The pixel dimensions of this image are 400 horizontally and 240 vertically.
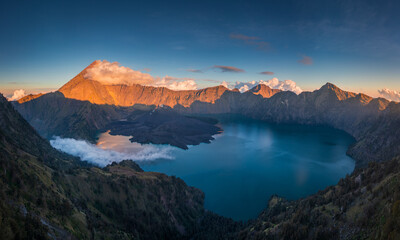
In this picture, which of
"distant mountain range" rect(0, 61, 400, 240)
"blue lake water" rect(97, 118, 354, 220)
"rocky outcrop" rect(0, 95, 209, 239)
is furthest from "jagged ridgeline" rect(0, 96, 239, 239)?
"blue lake water" rect(97, 118, 354, 220)

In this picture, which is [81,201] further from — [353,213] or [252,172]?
[252,172]

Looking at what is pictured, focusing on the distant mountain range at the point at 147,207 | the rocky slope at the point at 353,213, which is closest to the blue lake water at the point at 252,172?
the distant mountain range at the point at 147,207

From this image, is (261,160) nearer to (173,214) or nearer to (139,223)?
(173,214)

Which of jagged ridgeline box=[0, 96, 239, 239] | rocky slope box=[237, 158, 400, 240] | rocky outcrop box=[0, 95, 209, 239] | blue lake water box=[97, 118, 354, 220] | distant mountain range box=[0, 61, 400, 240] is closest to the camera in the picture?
rocky outcrop box=[0, 95, 209, 239]

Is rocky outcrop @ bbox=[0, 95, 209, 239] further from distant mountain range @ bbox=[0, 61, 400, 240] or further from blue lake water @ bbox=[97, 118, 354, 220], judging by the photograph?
blue lake water @ bbox=[97, 118, 354, 220]

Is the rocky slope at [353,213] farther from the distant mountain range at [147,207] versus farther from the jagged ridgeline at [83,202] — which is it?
the jagged ridgeline at [83,202]

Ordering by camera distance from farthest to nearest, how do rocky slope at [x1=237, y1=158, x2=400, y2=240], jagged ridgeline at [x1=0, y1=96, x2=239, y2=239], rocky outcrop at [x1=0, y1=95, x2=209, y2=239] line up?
rocky slope at [x1=237, y1=158, x2=400, y2=240] → jagged ridgeline at [x1=0, y1=96, x2=239, y2=239] → rocky outcrop at [x1=0, y1=95, x2=209, y2=239]
